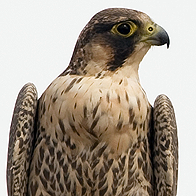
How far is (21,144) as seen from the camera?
2.92m

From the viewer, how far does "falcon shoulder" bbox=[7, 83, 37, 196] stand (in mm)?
2918

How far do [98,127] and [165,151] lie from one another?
429mm

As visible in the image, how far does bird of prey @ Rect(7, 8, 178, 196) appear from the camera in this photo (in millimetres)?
2857

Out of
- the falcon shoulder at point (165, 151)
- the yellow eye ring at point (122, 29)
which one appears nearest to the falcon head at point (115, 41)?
the yellow eye ring at point (122, 29)

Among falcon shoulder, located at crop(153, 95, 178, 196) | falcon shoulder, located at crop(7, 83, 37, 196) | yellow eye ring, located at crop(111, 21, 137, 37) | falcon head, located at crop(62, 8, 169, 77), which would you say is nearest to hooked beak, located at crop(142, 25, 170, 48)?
falcon head, located at crop(62, 8, 169, 77)

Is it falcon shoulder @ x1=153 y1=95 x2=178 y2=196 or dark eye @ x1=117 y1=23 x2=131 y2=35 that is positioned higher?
dark eye @ x1=117 y1=23 x2=131 y2=35

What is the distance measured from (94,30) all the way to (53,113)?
0.52 meters

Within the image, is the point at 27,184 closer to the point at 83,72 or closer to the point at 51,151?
the point at 51,151

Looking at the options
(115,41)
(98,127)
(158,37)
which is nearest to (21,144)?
(98,127)

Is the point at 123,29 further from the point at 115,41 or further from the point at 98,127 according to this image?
the point at 98,127

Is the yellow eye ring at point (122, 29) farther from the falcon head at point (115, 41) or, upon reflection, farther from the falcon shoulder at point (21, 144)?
the falcon shoulder at point (21, 144)

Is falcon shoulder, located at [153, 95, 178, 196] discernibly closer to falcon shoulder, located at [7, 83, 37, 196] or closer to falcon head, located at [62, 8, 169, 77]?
falcon head, located at [62, 8, 169, 77]

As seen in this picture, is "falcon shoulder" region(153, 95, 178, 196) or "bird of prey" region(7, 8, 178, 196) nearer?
"bird of prey" region(7, 8, 178, 196)

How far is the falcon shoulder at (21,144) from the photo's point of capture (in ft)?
9.57
